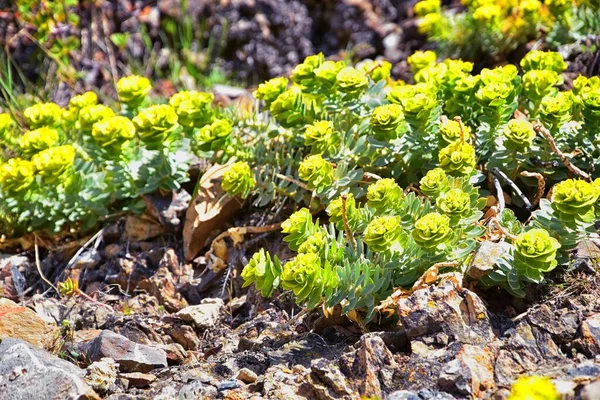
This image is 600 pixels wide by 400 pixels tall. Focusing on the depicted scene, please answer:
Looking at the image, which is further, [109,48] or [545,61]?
[109,48]

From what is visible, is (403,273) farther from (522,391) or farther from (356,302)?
(522,391)

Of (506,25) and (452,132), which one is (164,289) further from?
(506,25)

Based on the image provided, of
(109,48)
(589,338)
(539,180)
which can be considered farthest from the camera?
(109,48)

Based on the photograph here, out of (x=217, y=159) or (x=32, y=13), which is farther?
(x=32, y=13)

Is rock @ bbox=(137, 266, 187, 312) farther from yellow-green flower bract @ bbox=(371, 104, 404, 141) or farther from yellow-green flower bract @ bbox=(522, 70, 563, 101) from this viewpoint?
yellow-green flower bract @ bbox=(522, 70, 563, 101)

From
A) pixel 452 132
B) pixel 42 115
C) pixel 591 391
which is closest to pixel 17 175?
pixel 42 115

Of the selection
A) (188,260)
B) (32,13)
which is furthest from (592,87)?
(32,13)

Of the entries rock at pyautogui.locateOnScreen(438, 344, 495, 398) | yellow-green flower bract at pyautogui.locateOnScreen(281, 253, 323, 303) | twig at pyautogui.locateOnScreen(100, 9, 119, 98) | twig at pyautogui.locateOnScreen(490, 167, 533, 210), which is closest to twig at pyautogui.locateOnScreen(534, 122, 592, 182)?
twig at pyautogui.locateOnScreen(490, 167, 533, 210)

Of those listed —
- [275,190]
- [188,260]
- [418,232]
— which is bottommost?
[188,260]

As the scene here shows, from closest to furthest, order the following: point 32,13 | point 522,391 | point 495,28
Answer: point 522,391, point 495,28, point 32,13
